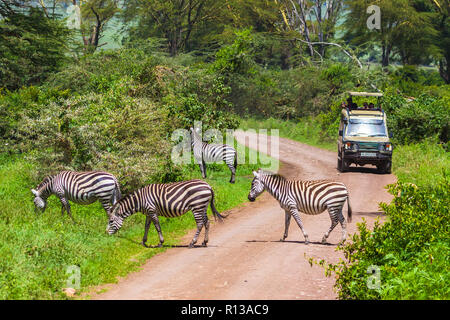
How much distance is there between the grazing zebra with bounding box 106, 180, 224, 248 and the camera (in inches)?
523

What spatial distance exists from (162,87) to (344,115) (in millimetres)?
8296

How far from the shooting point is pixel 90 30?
56.3 meters

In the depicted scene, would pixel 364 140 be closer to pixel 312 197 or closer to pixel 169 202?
pixel 312 197

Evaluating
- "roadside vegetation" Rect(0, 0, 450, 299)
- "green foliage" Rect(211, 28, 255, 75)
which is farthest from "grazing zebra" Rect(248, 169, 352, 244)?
"green foliage" Rect(211, 28, 255, 75)

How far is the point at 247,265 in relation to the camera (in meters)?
11.8

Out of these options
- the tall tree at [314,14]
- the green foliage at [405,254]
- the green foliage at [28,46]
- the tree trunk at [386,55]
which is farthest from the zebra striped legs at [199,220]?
the tree trunk at [386,55]

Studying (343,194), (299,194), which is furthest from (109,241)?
(343,194)

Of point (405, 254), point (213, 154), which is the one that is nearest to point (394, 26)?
point (213, 154)

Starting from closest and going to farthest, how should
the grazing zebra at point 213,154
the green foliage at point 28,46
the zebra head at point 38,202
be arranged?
the zebra head at point 38,202, the grazing zebra at point 213,154, the green foliage at point 28,46

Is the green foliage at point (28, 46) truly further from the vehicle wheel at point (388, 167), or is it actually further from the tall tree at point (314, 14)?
the tall tree at point (314, 14)

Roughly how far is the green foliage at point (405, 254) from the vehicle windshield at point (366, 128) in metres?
11.7

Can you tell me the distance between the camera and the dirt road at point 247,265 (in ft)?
33.0

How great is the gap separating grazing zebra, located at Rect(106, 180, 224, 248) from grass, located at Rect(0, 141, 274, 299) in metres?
0.69

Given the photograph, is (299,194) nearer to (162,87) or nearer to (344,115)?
(344,115)
